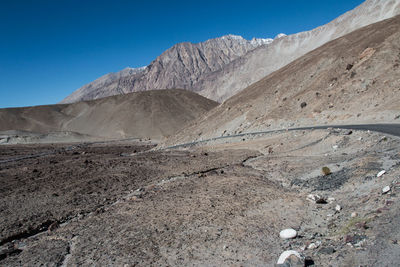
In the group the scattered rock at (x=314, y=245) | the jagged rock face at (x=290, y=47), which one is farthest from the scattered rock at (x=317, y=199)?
the jagged rock face at (x=290, y=47)

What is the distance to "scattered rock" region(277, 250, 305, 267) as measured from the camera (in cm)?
511

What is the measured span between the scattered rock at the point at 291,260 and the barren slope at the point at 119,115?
7591 centimetres

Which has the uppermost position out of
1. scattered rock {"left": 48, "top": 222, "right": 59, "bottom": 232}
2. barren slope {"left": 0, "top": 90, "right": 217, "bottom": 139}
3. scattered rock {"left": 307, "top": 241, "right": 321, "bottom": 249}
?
barren slope {"left": 0, "top": 90, "right": 217, "bottom": 139}

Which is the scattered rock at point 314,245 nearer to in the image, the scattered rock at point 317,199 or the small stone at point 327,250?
the small stone at point 327,250

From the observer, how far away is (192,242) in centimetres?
706

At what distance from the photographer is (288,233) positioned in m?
6.62

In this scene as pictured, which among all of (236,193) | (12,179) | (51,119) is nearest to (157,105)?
(51,119)

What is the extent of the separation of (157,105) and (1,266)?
295 feet

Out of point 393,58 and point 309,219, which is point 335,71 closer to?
point 393,58

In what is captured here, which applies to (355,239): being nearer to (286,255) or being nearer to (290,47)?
(286,255)

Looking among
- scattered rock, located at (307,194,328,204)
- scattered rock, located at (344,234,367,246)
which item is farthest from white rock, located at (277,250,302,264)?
scattered rock, located at (307,194,328,204)

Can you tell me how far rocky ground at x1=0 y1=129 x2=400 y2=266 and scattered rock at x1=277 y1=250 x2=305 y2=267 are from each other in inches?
9.0

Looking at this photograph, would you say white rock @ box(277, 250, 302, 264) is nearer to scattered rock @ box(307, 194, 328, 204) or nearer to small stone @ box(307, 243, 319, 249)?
small stone @ box(307, 243, 319, 249)

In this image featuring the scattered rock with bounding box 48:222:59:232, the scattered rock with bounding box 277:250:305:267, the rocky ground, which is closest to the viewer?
the scattered rock with bounding box 277:250:305:267
